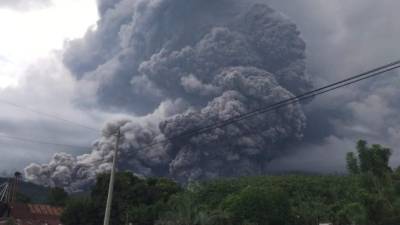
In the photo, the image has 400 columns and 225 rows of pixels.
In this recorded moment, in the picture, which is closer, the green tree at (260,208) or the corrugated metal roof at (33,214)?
the green tree at (260,208)

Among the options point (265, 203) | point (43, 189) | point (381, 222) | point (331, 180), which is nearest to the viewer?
point (381, 222)

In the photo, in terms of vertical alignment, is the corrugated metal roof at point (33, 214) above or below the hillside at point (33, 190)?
below

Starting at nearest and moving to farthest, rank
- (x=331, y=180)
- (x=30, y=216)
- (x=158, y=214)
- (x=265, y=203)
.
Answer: (x=265, y=203) → (x=158, y=214) → (x=30, y=216) → (x=331, y=180)

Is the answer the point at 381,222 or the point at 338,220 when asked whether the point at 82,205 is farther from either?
the point at 381,222

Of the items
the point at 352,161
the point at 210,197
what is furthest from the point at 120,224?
the point at 352,161

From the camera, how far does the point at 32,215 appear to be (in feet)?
274

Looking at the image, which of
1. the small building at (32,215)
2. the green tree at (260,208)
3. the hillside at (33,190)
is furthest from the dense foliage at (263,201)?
the hillside at (33,190)

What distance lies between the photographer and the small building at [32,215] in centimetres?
8038

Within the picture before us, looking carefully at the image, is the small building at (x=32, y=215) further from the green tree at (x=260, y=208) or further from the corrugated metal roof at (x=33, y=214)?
the green tree at (x=260, y=208)

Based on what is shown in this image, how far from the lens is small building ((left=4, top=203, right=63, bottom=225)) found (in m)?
80.4

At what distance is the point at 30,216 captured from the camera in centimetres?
8275

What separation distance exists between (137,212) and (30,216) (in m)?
22.3

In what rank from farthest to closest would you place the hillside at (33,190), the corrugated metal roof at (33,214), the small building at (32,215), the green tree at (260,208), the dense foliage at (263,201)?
1. the hillside at (33,190)
2. the corrugated metal roof at (33,214)
3. the small building at (32,215)
4. the green tree at (260,208)
5. the dense foliage at (263,201)

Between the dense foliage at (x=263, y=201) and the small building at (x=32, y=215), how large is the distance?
24.4ft
